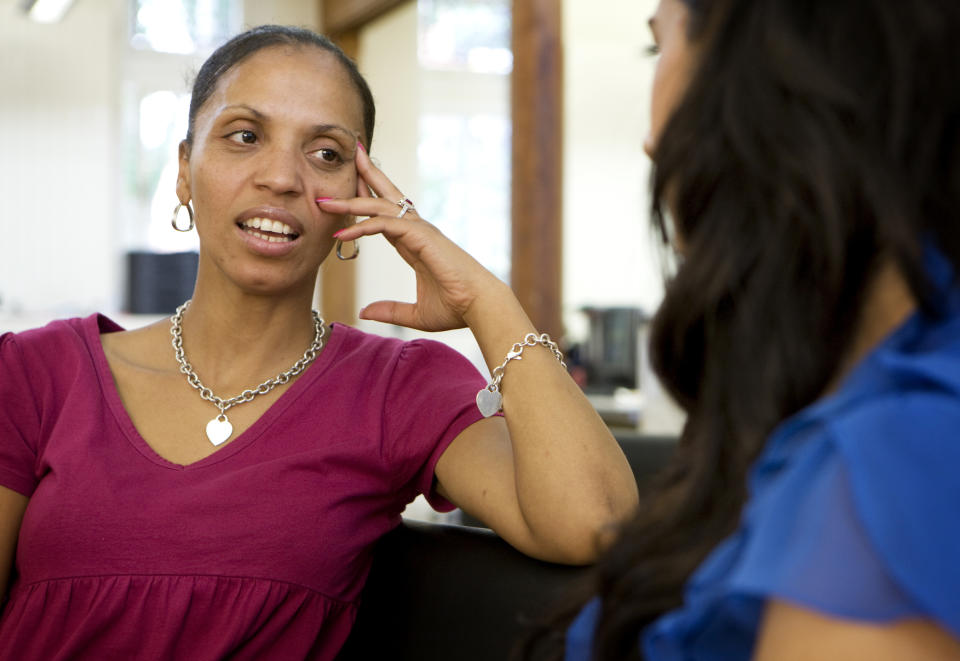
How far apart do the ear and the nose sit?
0.55 ft

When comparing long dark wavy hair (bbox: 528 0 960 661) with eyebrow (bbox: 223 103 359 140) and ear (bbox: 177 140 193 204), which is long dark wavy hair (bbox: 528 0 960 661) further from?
ear (bbox: 177 140 193 204)

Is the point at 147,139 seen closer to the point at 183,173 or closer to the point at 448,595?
the point at 183,173

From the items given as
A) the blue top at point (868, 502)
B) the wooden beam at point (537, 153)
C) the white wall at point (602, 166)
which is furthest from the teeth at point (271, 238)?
the white wall at point (602, 166)

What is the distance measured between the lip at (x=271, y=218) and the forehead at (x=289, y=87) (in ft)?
0.46

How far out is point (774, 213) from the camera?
0.66 m

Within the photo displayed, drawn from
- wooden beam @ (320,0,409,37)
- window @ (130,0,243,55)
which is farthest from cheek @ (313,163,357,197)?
window @ (130,0,243,55)

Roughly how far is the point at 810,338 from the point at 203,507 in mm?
918

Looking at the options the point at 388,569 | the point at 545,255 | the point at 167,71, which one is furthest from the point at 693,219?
the point at 167,71

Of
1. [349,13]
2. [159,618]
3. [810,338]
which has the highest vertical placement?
[349,13]

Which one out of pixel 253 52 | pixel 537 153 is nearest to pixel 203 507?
pixel 253 52

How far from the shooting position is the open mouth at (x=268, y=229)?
1.44 m

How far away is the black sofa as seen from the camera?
1.20 m

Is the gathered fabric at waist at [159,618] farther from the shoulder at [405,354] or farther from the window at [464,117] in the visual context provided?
the window at [464,117]

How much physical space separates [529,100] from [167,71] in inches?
159
